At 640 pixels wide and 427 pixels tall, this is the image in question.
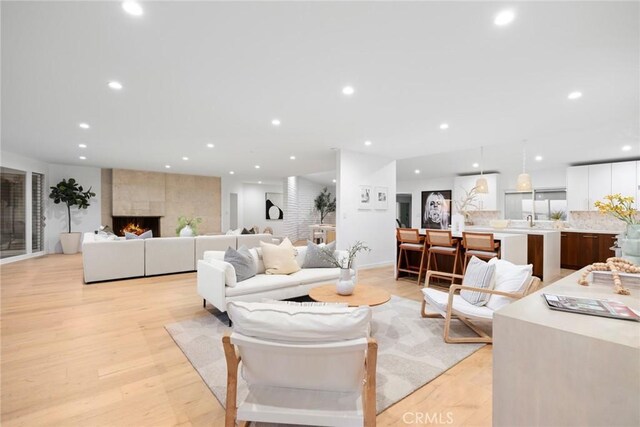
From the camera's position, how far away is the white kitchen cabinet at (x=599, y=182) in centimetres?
643

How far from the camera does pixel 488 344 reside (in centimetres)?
269

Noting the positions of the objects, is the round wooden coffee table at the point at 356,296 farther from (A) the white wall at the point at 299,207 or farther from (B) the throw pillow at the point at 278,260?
(A) the white wall at the point at 299,207

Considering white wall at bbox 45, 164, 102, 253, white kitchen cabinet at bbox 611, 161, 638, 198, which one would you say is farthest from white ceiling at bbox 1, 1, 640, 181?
white wall at bbox 45, 164, 102, 253

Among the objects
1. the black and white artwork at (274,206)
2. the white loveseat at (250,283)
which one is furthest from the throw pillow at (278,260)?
the black and white artwork at (274,206)

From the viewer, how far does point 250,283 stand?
10.9ft

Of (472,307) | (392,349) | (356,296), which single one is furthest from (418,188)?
(392,349)

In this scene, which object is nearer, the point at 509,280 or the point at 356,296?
the point at 509,280

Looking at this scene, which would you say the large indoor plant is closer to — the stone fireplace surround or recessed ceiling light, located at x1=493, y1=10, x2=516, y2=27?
recessed ceiling light, located at x1=493, y1=10, x2=516, y2=27

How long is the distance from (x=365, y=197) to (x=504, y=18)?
459 centimetres

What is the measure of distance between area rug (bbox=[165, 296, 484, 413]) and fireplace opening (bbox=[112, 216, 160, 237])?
7589 millimetres

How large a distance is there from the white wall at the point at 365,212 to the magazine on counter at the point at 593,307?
188 inches

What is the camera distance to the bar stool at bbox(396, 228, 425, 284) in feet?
16.4

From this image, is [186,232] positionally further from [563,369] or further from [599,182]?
[599,182]

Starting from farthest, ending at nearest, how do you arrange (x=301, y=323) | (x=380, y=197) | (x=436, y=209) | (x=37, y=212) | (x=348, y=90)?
(x=436, y=209) → (x=37, y=212) → (x=380, y=197) → (x=348, y=90) → (x=301, y=323)
